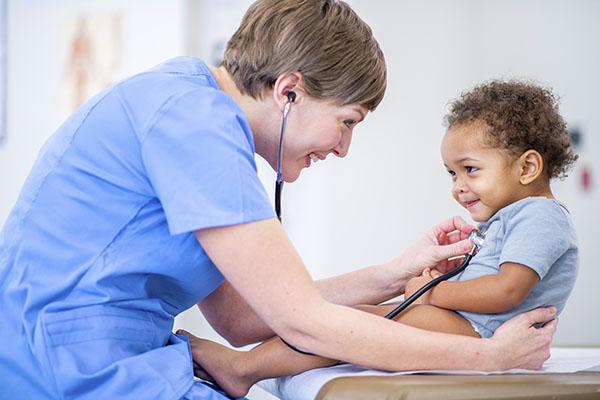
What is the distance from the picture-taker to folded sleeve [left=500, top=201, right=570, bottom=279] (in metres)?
1.37

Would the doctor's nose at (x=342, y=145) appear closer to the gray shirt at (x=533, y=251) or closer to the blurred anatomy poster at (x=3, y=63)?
the gray shirt at (x=533, y=251)

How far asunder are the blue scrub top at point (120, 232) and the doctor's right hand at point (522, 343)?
41 centimetres

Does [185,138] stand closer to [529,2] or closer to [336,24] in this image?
[336,24]

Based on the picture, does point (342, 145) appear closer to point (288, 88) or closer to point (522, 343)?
point (288, 88)

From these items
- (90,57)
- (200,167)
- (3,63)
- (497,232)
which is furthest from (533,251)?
(3,63)

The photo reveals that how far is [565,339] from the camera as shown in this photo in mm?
4047

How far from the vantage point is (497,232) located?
4.92 ft

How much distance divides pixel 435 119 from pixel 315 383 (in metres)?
2.99

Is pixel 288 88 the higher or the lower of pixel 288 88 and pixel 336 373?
the higher

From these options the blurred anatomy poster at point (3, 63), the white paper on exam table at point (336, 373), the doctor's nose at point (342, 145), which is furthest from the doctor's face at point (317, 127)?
the blurred anatomy poster at point (3, 63)

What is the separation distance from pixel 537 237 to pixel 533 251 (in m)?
0.03

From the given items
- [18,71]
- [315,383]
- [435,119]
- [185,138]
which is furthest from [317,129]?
[18,71]

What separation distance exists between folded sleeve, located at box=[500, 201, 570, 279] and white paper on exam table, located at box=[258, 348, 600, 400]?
16 cm

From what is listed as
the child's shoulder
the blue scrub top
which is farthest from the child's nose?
the blue scrub top
